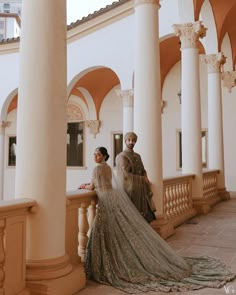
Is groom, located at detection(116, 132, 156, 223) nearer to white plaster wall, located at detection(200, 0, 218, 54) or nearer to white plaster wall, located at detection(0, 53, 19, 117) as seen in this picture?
white plaster wall, located at detection(200, 0, 218, 54)

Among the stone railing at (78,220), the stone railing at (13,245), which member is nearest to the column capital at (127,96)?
the stone railing at (78,220)

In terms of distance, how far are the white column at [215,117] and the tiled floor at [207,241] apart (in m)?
2.42

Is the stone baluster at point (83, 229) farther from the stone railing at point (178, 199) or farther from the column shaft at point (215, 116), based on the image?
the column shaft at point (215, 116)

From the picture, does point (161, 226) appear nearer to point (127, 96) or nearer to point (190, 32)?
point (190, 32)

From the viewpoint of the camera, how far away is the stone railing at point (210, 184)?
9.46 meters

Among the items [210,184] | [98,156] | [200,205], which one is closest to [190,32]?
[200,205]

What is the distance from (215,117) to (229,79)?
11.8 ft

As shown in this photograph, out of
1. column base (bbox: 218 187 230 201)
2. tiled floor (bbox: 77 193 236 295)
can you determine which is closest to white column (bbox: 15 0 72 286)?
tiled floor (bbox: 77 193 236 295)

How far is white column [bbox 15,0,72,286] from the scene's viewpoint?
326cm

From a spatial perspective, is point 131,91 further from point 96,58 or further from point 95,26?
point 95,26

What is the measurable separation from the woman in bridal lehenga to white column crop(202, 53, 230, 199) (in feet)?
22.1

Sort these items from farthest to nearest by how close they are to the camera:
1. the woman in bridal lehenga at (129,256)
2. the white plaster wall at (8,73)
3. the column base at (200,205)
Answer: the white plaster wall at (8,73) → the column base at (200,205) → the woman in bridal lehenga at (129,256)

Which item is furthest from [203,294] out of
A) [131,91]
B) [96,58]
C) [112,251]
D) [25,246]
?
[96,58]

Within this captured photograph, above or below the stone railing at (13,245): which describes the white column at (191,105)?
above
